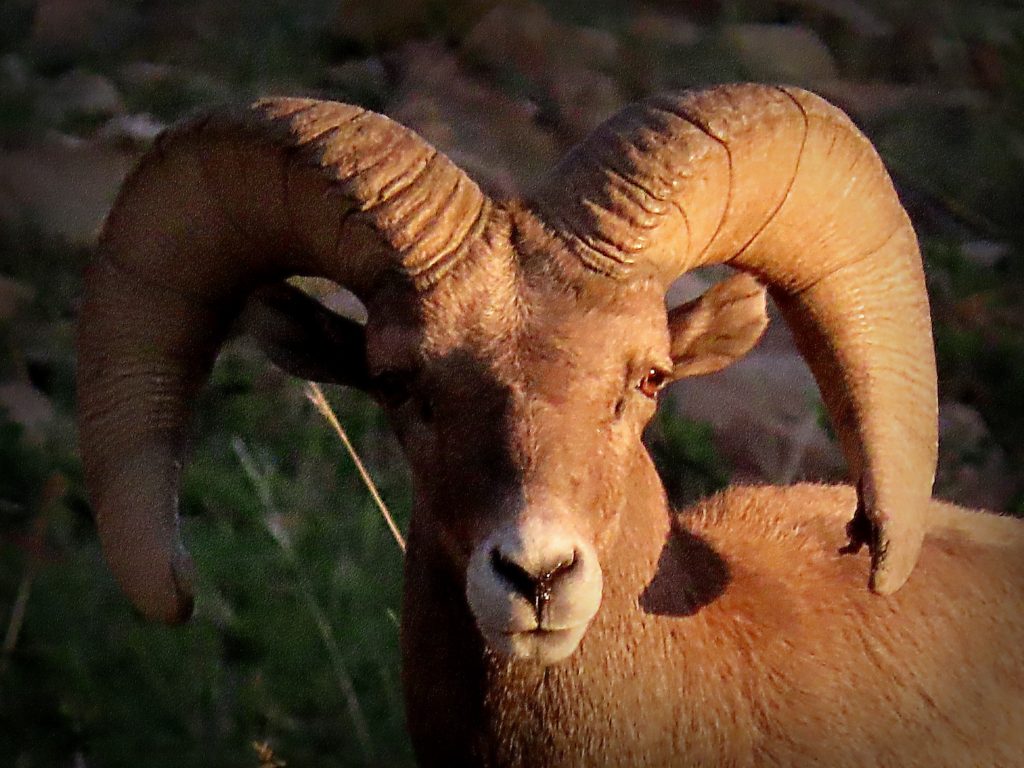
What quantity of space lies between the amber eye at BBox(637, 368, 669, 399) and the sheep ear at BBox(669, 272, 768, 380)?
34 centimetres

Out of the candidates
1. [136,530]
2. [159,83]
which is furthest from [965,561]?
[159,83]

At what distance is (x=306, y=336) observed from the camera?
14.6 feet

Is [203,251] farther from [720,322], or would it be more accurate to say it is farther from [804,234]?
[804,234]

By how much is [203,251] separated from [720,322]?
148 cm

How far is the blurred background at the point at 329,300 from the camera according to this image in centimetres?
644

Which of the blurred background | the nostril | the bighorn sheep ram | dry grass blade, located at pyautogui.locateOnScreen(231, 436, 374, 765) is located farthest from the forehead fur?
dry grass blade, located at pyautogui.locateOnScreen(231, 436, 374, 765)

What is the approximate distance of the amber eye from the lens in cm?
396

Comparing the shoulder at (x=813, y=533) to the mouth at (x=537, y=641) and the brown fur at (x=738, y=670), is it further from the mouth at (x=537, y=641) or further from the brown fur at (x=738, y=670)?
the mouth at (x=537, y=641)

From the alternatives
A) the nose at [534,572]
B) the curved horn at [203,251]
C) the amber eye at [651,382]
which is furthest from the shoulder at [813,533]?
the curved horn at [203,251]

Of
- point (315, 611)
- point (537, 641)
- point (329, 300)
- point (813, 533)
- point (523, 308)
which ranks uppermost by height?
point (523, 308)

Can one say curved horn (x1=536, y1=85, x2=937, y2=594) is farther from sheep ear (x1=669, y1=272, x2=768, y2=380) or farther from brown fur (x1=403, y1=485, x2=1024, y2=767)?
brown fur (x1=403, y1=485, x2=1024, y2=767)

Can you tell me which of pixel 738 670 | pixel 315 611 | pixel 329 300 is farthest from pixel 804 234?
pixel 329 300

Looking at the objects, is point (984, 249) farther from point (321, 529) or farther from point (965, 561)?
point (965, 561)

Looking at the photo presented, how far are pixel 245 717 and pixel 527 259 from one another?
10.1 ft
